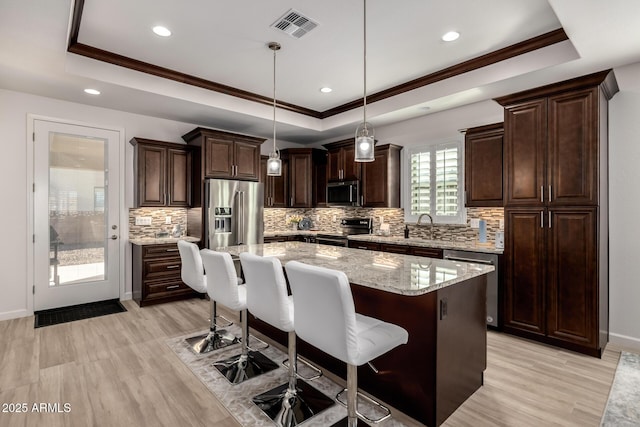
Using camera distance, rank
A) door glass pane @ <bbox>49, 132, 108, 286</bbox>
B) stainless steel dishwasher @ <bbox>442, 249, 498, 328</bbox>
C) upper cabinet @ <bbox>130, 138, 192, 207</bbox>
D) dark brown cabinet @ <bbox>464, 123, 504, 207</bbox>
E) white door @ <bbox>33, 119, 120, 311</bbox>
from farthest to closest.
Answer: upper cabinet @ <bbox>130, 138, 192, 207</bbox> → door glass pane @ <bbox>49, 132, 108, 286</bbox> → white door @ <bbox>33, 119, 120, 311</bbox> → dark brown cabinet @ <bbox>464, 123, 504, 207</bbox> → stainless steel dishwasher @ <bbox>442, 249, 498, 328</bbox>

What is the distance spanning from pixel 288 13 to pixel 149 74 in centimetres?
207

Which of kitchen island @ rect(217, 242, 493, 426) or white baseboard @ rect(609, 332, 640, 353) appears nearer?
kitchen island @ rect(217, 242, 493, 426)

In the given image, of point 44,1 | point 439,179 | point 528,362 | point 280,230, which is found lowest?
point 528,362

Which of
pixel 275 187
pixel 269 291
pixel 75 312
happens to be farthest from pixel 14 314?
pixel 275 187

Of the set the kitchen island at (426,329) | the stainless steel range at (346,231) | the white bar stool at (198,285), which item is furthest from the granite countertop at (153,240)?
the kitchen island at (426,329)

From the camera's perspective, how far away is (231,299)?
259 centimetres

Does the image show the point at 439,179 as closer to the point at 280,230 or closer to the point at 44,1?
the point at 280,230

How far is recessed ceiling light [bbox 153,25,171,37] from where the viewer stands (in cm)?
311

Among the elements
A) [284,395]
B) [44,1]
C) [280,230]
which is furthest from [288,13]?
[280,230]

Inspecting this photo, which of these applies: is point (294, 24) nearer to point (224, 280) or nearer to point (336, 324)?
point (224, 280)

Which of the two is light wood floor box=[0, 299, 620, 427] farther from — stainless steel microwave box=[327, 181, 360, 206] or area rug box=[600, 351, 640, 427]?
stainless steel microwave box=[327, 181, 360, 206]

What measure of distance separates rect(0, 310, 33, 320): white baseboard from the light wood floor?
425 mm

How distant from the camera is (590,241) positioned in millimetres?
3078

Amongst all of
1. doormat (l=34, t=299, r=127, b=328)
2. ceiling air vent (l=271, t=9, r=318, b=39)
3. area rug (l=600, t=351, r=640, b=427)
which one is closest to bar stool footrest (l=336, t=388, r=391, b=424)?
area rug (l=600, t=351, r=640, b=427)
